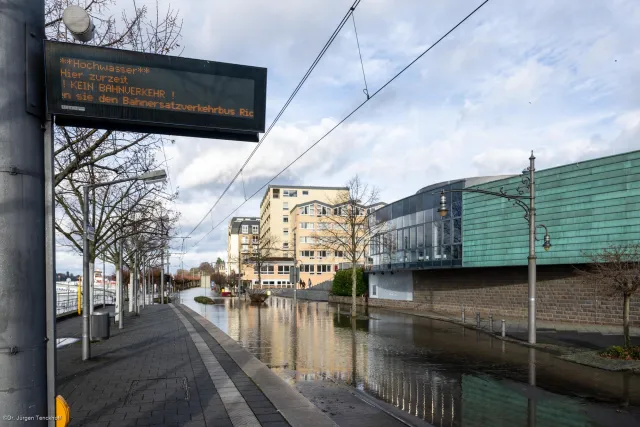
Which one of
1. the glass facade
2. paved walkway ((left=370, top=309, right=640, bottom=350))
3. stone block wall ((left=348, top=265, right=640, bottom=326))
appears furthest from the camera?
the glass facade

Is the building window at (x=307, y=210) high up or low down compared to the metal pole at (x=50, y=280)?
up

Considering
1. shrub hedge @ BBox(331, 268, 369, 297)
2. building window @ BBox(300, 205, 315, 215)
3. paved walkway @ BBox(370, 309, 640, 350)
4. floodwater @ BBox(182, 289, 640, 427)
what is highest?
building window @ BBox(300, 205, 315, 215)

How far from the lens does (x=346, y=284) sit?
5188cm

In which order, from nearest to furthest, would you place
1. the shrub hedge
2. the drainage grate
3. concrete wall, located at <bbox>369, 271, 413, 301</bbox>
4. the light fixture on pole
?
the light fixture on pole
the drainage grate
concrete wall, located at <bbox>369, 271, 413, 301</bbox>
the shrub hedge

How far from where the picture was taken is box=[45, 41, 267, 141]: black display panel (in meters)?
3.94

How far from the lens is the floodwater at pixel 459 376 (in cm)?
902

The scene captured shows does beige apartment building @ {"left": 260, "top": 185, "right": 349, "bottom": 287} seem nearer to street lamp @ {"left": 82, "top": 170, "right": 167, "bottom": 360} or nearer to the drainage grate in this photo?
street lamp @ {"left": 82, "top": 170, "right": 167, "bottom": 360}

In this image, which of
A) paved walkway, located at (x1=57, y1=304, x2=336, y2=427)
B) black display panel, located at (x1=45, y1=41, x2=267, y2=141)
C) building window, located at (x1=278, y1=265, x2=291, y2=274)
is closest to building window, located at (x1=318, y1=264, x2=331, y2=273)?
building window, located at (x1=278, y1=265, x2=291, y2=274)

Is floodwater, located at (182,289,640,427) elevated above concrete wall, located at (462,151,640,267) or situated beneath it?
situated beneath

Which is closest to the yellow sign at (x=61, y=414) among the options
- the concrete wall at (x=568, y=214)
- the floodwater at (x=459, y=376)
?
the floodwater at (x=459, y=376)

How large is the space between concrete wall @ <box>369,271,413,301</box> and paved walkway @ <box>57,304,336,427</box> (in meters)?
26.4

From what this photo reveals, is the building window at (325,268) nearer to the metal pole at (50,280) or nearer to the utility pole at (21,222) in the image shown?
the metal pole at (50,280)

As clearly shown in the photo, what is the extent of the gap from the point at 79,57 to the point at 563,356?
614 inches

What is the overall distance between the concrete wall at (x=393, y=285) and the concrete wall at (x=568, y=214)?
9859mm
